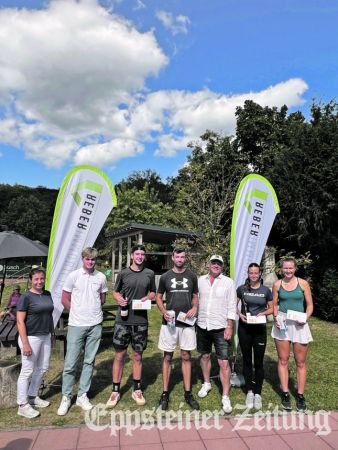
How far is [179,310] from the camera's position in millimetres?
4277

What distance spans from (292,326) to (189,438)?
1.71 metres

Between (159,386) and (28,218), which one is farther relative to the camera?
(28,218)

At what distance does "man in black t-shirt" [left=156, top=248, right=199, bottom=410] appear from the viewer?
4.28 meters

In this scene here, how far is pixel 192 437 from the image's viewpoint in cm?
350

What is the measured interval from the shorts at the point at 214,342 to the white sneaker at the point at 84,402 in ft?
4.80

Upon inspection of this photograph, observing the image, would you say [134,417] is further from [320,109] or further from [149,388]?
[320,109]

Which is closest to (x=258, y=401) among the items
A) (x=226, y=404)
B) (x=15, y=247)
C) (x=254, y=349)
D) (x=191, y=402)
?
(x=226, y=404)

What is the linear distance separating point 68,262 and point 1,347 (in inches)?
95.5

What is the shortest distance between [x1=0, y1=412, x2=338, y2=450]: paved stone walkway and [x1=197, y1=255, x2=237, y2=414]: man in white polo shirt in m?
0.62

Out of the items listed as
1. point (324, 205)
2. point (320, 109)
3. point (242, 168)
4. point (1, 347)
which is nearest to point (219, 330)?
point (1, 347)

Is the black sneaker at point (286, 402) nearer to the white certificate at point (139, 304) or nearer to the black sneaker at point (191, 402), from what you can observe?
the black sneaker at point (191, 402)

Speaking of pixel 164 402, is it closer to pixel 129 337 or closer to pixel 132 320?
pixel 129 337

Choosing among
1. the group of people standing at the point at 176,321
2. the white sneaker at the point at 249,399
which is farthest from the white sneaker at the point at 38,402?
the white sneaker at the point at 249,399

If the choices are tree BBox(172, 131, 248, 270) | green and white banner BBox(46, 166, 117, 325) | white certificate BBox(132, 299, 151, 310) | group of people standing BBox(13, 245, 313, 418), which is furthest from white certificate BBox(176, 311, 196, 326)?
tree BBox(172, 131, 248, 270)
